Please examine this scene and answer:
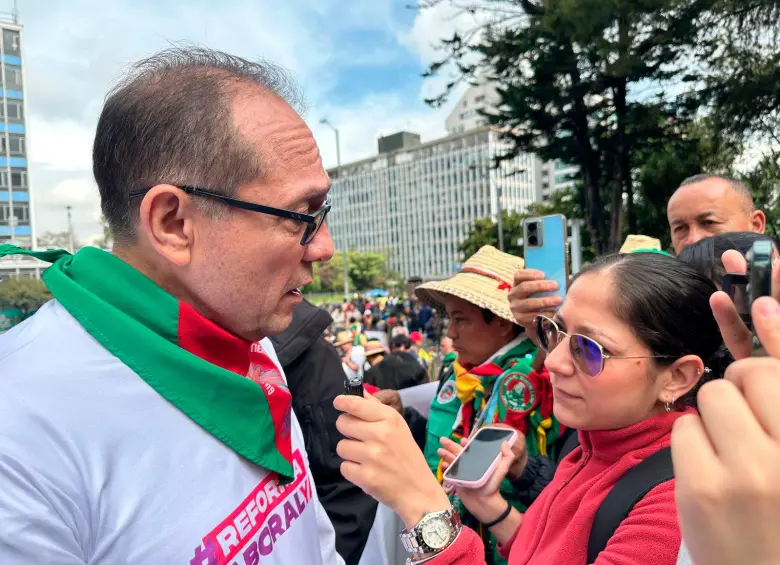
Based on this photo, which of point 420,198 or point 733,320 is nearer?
point 733,320

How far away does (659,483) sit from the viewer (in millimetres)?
1390

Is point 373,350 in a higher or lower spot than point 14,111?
lower

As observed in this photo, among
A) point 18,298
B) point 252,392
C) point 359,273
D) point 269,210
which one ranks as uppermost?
point 269,210

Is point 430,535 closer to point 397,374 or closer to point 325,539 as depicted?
point 325,539

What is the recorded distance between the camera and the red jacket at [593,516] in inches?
50.3

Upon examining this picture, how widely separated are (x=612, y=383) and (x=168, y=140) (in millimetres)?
1311

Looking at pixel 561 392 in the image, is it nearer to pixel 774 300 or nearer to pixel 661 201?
pixel 774 300

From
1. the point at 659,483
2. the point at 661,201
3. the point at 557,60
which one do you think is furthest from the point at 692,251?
the point at 661,201

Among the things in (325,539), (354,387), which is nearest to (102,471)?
(354,387)

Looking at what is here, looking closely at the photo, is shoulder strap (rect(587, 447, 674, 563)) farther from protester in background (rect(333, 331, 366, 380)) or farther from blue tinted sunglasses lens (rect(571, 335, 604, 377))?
protester in background (rect(333, 331, 366, 380))

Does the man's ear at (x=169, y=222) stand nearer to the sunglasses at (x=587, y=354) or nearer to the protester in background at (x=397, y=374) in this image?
the sunglasses at (x=587, y=354)

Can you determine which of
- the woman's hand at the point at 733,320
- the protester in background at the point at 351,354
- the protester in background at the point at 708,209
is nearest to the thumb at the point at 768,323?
the woman's hand at the point at 733,320

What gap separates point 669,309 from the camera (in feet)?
5.34

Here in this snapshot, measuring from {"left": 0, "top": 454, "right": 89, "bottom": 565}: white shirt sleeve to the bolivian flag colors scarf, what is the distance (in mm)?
266
